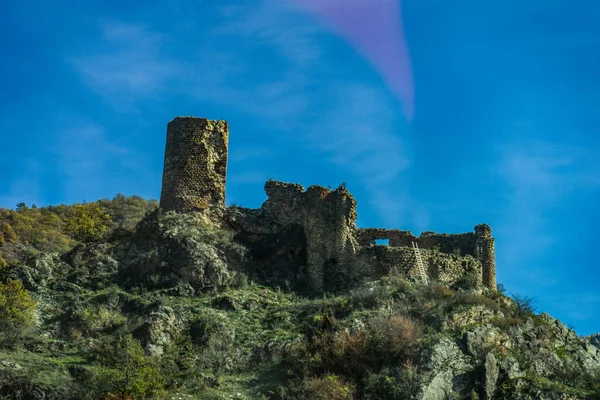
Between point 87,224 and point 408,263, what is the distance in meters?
14.9

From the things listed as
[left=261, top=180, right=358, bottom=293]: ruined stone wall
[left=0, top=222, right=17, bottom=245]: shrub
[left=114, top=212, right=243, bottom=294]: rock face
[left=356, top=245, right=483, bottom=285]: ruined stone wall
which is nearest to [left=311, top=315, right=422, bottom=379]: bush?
[left=356, top=245, right=483, bottom=285]: ruined stone wall

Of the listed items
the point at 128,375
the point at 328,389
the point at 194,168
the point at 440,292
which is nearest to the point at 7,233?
the point at 194,168

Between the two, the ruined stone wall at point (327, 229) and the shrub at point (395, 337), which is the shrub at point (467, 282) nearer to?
the ruined stone wall at point (327, 229)

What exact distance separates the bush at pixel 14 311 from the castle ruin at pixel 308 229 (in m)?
7.91

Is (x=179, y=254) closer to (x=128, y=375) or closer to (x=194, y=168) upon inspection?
(x=194, y=168)

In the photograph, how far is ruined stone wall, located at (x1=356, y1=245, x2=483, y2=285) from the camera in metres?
38.1

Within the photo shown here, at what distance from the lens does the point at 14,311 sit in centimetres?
3391

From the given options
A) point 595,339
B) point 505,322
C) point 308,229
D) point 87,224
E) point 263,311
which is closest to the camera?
point 505,322

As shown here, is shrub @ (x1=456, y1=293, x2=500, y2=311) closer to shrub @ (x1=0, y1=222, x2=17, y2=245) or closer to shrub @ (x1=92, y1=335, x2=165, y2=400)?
shrub @ (x1=92, y1=335, x2=165, y2=400)

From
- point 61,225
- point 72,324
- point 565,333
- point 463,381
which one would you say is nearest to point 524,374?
point 463,381

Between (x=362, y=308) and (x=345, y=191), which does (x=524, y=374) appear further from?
(x=345, y=191)

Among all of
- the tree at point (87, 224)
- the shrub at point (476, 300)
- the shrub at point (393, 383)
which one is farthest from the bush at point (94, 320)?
the shrub at point (476, 300)

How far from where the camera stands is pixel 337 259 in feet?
128

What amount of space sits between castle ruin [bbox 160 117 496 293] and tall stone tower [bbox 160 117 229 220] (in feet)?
0.14
